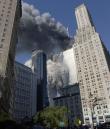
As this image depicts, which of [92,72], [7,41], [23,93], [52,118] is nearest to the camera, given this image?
[52,118]

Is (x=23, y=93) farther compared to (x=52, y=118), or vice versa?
(x=23, y=93)

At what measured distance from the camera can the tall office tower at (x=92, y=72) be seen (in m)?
150

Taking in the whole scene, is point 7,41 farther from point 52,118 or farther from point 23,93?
point 23,93

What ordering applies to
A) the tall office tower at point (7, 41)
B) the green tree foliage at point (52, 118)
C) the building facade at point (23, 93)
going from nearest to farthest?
1. the green tree foliage at point (52, 118)
2. the tall office tower at point (7, 41)
3. the building facade at point (23, 93)

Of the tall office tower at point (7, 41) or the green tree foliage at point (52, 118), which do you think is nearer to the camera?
the green tree foliage at point (52, 118)

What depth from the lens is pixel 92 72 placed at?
158375 mm

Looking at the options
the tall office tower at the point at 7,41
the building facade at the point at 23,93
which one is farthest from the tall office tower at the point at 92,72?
the tall office tower at the point at 7,41

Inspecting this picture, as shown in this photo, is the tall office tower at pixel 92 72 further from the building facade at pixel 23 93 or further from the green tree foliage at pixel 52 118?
the green tree foliage at pixel 52 118

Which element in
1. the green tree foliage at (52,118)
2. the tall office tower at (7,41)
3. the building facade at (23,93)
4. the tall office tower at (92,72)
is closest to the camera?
the green tree foliage at (52,118)

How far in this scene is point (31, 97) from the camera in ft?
650

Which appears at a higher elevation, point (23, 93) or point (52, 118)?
point (23, 93)

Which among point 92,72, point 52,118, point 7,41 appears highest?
point 7,41

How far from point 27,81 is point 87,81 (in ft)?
197

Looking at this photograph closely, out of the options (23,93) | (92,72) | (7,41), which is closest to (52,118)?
(7,41)
